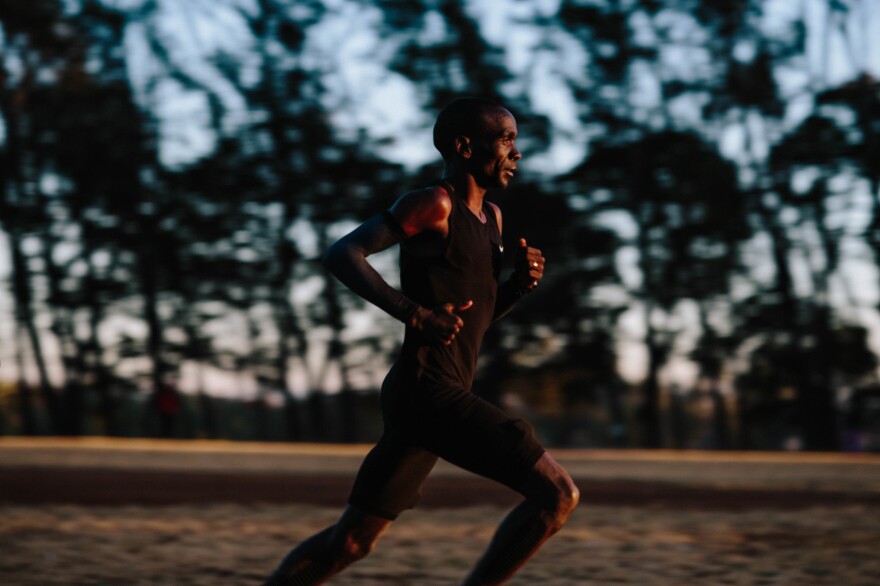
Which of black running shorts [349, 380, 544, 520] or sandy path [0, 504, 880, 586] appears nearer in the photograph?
black running shorts [349, 380, 544, 520]

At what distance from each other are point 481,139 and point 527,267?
46 centimetres

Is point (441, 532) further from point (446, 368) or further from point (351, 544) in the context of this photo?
point (446, 368)

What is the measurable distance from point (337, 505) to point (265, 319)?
27.6m

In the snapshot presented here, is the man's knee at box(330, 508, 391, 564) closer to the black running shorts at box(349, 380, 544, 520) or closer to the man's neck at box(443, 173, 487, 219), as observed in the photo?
the black running shorts at box(349, 380, 544, 520)

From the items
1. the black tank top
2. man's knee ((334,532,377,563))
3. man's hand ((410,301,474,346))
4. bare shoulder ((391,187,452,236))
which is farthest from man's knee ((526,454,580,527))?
bare shoulder ((391,187,452,236))

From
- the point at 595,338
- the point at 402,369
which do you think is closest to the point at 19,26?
the point at 595,338

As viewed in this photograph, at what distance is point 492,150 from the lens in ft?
13.2

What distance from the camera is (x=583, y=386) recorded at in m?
36.2

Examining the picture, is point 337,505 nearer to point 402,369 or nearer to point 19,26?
point 402,369

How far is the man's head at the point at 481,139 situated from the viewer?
13.3 feet

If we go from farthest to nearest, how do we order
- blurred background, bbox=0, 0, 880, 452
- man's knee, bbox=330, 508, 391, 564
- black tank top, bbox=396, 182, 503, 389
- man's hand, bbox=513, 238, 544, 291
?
blurred background, bbox=0, 0, 880, 452 → man's hand, bbox=513, 238, 544, 291 → man's knee, bbox=330, 508, 391, 564 → black tank top, bbox=396, 182, 503, 389

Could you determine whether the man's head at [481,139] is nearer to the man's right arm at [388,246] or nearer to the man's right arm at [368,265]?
the man's right arm at [388,246]

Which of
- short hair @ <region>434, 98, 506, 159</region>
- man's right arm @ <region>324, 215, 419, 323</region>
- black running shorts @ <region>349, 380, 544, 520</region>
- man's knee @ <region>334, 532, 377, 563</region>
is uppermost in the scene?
short hair @ <region>434, 98, 506, 159</region>

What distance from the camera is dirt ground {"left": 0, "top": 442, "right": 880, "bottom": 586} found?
22.2ft
